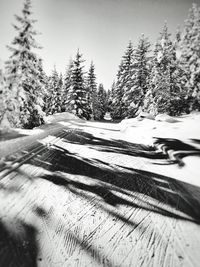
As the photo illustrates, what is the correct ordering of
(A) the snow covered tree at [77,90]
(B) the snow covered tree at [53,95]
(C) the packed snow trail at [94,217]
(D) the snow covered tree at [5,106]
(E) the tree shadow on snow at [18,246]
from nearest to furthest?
(E) the tree shadow on snow at [18,246] → (C) the packed snow trail at [94,217] → (D) the snow covered tree at [5,106] → (A) the snow covered tree at [77,90] → (B) the snow covered tree at [53,95]

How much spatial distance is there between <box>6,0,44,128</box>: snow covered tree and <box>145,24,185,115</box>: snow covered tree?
1476 centimetres

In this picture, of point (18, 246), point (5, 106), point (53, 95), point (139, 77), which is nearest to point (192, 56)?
point (139, 77)

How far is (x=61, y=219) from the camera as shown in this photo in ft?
9.64

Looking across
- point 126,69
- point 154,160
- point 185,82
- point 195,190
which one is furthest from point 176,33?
point 195,190

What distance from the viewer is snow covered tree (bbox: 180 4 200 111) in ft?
59.8

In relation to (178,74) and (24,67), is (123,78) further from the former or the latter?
(24,67)

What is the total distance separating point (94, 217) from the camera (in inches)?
121

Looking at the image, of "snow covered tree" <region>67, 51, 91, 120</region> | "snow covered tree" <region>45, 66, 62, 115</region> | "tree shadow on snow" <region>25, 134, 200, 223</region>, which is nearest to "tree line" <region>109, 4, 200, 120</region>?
"snow covered tree" <region>67, 51, 91, 120</region>

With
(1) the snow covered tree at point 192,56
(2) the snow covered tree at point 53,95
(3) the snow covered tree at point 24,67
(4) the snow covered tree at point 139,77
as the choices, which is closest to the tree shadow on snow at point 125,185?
(3) the snow covered tree at point 24,67

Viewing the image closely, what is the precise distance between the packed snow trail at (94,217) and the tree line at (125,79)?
7.53 meters

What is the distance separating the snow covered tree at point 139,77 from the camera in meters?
28.3

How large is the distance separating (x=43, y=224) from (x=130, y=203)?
1841mm

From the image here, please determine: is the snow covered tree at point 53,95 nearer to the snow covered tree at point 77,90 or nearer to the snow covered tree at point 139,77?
the snow covered tree at point 77,90

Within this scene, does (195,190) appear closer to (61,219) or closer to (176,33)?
(61,219)
